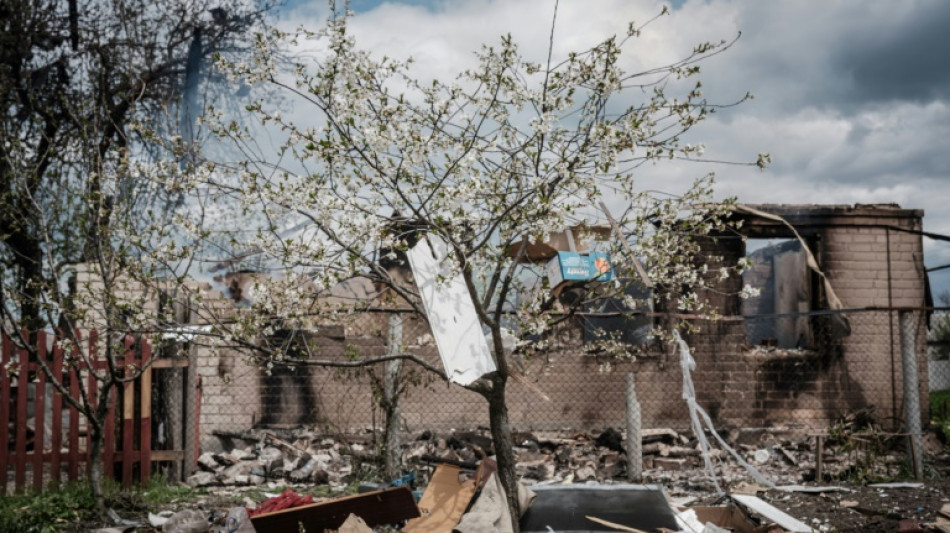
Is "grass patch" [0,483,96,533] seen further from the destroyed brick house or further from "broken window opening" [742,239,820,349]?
"broken window opening" [742,239,820,349]

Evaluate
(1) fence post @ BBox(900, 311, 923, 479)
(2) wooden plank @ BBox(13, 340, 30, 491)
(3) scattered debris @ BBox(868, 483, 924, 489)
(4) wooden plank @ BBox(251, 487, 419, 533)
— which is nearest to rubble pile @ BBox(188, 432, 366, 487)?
(2) wooden plank @ BBox(13, 340, 30, 491)

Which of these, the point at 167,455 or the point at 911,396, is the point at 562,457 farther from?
the point at 167,455

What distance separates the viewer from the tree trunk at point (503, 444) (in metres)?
4.47

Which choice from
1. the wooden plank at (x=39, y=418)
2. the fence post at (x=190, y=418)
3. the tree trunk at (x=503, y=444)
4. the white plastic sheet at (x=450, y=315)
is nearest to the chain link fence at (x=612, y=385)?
the fence post at (x=190, y=418)

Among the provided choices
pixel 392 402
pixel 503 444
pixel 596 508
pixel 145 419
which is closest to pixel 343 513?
pixel 503 444

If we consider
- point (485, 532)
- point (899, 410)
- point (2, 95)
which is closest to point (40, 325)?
point (2, 95)

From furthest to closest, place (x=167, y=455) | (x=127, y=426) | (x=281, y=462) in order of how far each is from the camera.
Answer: (x=281, y=462)
(x=167, y=455)
(x=127, y=426)

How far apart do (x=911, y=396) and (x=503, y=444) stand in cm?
502

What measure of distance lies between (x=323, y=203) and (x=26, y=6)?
1152cm

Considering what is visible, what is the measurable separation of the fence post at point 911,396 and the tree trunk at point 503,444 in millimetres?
4759

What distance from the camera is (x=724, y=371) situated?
34.8 feet

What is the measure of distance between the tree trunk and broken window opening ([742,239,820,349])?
25.2 feet

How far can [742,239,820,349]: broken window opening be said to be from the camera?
38.4ft

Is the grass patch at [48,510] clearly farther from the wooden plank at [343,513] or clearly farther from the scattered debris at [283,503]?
the wooden plank at [343,513]
